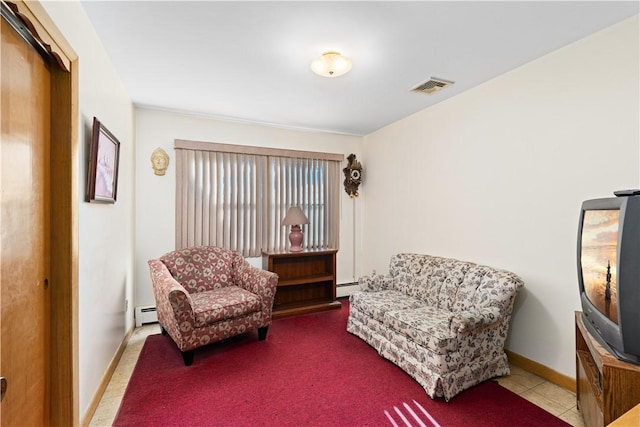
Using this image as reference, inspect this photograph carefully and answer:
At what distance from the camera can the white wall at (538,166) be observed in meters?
1.99

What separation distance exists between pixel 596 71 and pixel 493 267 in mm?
1628

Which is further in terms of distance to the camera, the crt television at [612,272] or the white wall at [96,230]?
the white wall at [96,230]

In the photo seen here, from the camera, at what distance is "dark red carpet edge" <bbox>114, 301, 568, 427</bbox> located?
1892 mm

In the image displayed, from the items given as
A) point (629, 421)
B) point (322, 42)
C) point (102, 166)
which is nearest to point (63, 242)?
point (102, 166)

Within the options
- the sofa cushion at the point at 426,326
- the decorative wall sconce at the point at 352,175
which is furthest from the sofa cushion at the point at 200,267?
the decorative wall sconce at the point at 352,175

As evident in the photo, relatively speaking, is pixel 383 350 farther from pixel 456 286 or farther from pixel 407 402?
pixel 456 286

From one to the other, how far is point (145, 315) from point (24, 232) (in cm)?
256

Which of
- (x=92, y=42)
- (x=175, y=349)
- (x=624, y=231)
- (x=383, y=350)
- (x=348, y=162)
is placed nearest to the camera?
(x=624, y=231)

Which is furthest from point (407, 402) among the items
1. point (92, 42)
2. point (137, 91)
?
point (137, 91)

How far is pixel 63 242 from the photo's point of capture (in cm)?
152

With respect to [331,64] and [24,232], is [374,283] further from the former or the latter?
[24,232]

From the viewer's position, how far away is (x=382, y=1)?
1.72m

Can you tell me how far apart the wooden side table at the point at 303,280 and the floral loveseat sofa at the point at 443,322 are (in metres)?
0.90

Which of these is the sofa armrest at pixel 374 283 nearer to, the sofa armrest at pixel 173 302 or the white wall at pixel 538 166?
the white wall at pixel 538 166
